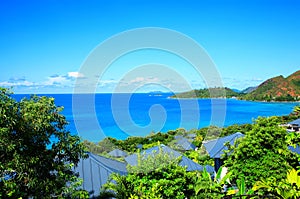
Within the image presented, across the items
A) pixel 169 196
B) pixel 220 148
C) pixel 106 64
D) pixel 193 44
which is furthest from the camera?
pixel 220 148

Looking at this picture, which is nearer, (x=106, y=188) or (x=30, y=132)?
(x=30, y=132)

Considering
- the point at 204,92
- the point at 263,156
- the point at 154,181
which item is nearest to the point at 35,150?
the point at 154,181

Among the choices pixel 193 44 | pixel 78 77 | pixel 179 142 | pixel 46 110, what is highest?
pixel 193 44

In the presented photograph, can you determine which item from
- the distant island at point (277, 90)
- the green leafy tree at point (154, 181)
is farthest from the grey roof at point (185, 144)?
the distant island at point (277, 90)

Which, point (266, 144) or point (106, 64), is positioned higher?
point (106, 64)

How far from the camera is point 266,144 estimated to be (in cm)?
766

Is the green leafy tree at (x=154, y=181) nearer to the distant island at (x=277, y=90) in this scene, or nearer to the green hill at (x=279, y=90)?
the distant island at (x=277, y=90)

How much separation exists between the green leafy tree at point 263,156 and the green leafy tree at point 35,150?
16.0ft

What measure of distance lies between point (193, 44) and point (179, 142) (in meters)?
11.7

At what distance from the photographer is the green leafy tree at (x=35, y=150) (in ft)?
12.4

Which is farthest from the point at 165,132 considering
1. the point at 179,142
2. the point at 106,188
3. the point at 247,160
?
the point at 106,188

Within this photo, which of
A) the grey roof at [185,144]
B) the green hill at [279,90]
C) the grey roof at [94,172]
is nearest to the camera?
the grey roof at [94,172]

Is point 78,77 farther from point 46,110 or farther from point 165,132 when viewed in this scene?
point 165,132

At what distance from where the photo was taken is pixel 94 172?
6.57m
